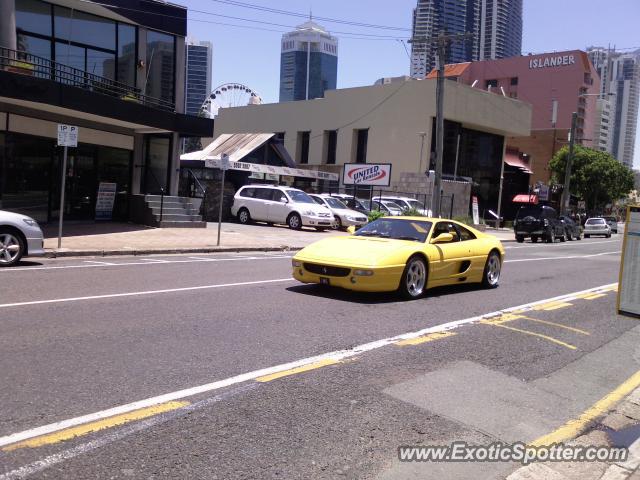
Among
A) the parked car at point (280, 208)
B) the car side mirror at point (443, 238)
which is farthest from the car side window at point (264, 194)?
the car side mirror at point (443, 238)

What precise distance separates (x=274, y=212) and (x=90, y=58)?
32.5 ft

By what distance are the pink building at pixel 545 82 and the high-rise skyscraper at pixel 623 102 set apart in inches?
2992

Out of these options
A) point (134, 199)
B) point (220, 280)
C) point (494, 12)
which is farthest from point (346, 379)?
point (494, 12)

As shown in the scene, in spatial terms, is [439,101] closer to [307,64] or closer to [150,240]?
[150,240]

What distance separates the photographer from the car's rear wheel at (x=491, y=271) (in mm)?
11477

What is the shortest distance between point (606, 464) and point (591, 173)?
6852 cm

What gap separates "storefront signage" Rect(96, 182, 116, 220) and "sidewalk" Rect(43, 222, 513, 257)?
1.81ft

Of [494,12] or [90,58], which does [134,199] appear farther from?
[494,12]

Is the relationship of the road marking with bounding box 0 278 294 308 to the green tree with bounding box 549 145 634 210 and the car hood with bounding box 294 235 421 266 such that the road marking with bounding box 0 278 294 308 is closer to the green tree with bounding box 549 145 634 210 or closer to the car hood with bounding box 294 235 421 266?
the car hood with bounding box 294 235 421 266

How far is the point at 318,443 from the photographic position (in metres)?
4.06

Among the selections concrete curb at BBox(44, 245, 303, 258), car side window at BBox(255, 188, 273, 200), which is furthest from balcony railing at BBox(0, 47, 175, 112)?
car side window at BBox(255, 188, 273, 200)

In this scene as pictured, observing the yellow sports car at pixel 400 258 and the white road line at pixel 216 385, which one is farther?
the yellow sports car at pixel 400 258

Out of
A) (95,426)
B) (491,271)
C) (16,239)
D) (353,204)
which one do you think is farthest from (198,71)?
(95,426)

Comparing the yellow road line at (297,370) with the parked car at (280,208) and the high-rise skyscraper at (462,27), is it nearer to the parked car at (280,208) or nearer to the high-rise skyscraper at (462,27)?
the parked car at (280,208)
